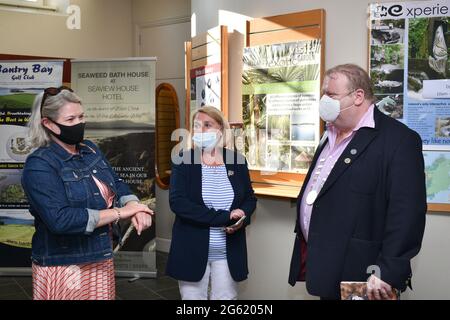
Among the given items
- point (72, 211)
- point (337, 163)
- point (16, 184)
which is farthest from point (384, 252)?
point (16, 184)

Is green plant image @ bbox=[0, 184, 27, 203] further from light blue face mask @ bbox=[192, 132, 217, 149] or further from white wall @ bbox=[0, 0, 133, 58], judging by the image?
light blue face mask @ bbox=[192, 132, 217, 149]

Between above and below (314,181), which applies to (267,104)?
above

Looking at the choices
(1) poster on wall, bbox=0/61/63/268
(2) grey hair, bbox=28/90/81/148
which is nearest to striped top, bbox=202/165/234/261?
(2) grey hair, bbox=28/90/81/148

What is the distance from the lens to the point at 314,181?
6.60ft

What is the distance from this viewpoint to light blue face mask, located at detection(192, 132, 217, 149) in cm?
254

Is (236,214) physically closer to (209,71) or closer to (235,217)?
(235,217)

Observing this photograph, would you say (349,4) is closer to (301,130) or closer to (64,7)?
(301,130)

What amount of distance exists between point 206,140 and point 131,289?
7.47ft

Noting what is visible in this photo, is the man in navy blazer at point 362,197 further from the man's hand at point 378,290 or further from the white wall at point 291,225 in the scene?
the white wall at point 291,225

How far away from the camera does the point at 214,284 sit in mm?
2539

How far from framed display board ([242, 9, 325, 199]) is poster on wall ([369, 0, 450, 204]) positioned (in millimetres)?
392

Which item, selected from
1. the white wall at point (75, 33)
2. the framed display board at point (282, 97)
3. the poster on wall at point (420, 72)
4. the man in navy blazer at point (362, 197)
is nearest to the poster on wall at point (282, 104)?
the framed display board at point (282, 97)
